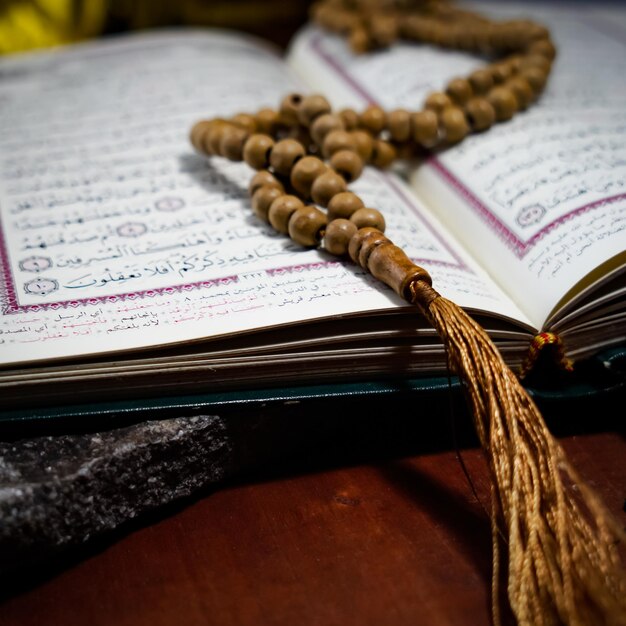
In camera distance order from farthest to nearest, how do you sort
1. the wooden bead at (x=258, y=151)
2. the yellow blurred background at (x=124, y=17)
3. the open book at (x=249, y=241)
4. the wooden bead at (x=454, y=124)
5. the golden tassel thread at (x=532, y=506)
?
1. the yellow blurred background at (x=124, y=17)
2. the wooden bead at (x=454, y=124)
3. the wooden bead at (x=258, y=151)
4. the open book at (x=249, y=241)
5. the golden tassel thread at (x=532, y=506)

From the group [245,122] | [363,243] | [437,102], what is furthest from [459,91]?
[363,243]

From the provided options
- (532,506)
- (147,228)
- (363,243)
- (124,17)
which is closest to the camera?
(532,506)

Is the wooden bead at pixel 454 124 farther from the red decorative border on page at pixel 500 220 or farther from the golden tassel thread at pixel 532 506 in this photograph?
the golden tassel thread at pixel 532 506

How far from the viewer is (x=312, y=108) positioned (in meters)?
0.85

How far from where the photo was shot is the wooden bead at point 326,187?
2.42 ft

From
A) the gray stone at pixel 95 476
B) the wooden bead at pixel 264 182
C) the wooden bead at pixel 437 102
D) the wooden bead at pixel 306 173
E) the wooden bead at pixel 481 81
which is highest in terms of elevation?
the wooden bead at pixel 481 81

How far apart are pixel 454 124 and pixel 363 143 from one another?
4.4 inches

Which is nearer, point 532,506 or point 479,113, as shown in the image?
point 532,506

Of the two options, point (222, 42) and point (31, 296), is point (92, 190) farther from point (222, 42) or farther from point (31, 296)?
point (222, 42)

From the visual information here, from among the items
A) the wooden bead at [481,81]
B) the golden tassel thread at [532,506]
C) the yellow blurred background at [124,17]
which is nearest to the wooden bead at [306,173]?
the golden tassel thread at [532,506]

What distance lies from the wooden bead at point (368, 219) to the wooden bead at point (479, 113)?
0.96 feet

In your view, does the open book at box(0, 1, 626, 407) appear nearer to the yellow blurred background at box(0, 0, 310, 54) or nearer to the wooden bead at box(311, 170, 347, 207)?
the wooden bead at box(311, 170, 347, 207)

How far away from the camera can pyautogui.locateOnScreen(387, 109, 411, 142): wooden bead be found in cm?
90

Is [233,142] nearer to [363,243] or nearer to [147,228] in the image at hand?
[147,228]
